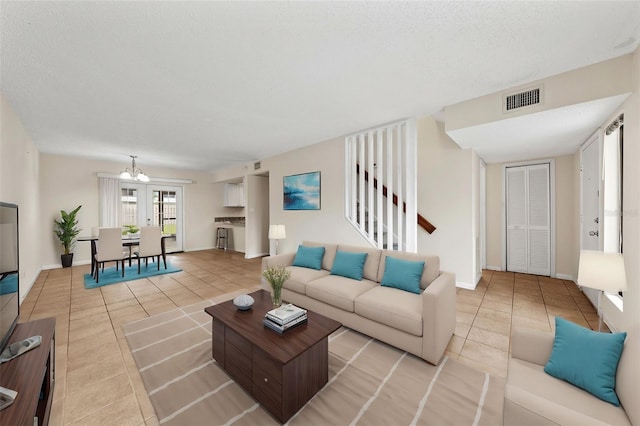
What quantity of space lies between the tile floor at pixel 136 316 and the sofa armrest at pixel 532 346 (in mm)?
579

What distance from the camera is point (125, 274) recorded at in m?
4.82

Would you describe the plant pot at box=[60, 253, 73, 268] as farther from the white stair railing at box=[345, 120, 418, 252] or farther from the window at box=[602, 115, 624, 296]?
the window at box=[602, 115, 624, 296]

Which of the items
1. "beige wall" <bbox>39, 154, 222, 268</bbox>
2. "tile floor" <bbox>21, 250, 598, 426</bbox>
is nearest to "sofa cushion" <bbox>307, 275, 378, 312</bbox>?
"tile floor" <bbox>21, 250, 598, 426</bbox>

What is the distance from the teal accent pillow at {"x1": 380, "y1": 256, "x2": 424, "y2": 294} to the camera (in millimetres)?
2531

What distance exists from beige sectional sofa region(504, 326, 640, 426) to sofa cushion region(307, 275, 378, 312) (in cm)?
134

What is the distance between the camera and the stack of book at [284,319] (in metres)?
1.78

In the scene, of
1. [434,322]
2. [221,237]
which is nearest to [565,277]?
[434,322]

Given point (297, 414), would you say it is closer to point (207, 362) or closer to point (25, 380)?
point (207, 362)

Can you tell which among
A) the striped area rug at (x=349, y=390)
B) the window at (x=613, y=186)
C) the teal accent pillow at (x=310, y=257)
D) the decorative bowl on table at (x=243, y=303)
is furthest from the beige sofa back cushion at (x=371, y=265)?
the window at (x=613, y=186)

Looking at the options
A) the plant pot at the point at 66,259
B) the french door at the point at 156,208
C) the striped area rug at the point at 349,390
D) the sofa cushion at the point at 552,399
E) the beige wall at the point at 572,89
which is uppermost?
the beige wall at the point at 572,89

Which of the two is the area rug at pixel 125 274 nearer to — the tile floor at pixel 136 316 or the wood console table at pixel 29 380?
the tile floor at pixel 136 316

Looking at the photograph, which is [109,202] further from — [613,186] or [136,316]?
[613,186]

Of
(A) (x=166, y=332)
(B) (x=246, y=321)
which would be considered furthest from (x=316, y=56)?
(A) (x=166, y=332)

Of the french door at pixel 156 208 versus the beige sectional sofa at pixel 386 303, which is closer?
the beige sectional sofa at pixel 386 303
